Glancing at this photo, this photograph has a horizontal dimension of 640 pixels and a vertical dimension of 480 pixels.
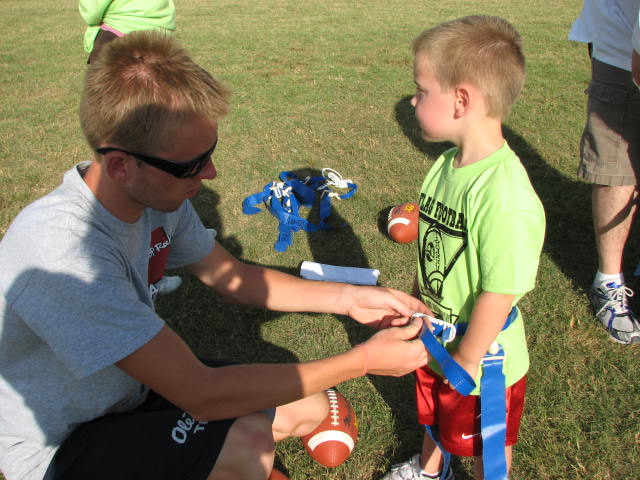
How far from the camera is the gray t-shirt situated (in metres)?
1.67

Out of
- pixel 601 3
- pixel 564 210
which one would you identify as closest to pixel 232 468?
pixel 601 3

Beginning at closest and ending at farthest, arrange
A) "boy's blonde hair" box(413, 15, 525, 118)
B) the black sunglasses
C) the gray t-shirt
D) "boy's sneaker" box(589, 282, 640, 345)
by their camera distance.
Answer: the gray t-shirt
the black sunglasses
"boy's blonde hair" box(413, 15, 525, 118)
"boy's sneaker" box(589, 282, 640, 345)

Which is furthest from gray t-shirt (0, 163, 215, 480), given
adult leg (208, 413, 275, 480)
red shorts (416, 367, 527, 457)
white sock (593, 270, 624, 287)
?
white sock (593, 270, 624, 287)

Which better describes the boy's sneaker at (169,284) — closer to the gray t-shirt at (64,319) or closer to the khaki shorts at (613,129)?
the gray t-shirt at (64,319)

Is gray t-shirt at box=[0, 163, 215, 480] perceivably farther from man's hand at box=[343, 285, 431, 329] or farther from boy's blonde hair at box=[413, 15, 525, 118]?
boy's blonde hair at box=[413, 15, 525, 118]

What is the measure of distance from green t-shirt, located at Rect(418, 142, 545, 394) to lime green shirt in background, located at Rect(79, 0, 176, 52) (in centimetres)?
418

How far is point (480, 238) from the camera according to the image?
194cm

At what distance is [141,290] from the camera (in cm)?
210

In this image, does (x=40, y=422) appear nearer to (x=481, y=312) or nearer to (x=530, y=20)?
(x=481, y=312)

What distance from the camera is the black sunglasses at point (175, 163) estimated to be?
Result: 1809mm

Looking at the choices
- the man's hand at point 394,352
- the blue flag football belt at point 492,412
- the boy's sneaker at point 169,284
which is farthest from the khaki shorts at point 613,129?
the boy's sneaker at point 169,284

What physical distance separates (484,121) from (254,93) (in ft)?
22.2

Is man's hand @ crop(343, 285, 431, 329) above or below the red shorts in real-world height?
above

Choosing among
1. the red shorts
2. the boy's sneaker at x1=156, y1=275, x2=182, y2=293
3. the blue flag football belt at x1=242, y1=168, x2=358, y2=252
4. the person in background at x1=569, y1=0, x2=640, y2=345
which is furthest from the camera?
the blue flag football belt at x1=242, y1=168, x2=358, y2=252
